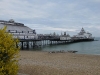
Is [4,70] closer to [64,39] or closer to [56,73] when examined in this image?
[56,73]

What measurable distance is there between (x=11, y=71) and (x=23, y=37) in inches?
1596

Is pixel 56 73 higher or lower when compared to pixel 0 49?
lower

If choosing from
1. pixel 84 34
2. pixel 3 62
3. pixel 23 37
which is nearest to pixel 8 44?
pixel 3 62

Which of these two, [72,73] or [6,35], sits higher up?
[6,35]

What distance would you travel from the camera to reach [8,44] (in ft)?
15.6

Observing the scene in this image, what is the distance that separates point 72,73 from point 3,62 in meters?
5.20

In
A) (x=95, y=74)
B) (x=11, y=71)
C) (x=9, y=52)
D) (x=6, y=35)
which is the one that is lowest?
(x=95, y=74)

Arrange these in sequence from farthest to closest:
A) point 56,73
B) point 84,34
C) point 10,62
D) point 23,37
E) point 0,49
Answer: point 84,34 → point 23,37 → point 56,73 → point 10,62 → point 0,49

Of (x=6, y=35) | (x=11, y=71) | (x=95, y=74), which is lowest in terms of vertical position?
(x=95, y=74)

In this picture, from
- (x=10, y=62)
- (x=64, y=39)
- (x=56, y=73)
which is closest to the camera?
(x=10, y=62)

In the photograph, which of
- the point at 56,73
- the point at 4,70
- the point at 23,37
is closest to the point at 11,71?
the point at 4,70

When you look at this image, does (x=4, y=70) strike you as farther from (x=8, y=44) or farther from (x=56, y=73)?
(x=56, y=73)

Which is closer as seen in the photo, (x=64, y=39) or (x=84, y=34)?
(x=64, y=39)

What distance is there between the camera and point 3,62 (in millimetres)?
4715
